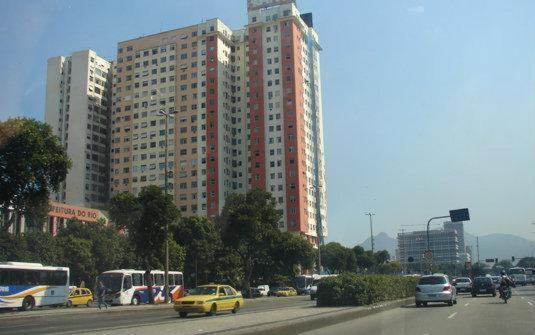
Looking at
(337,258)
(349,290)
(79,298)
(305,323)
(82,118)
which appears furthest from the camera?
(82,118)

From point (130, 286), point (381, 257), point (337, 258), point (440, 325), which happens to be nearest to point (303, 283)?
point (337, 258)

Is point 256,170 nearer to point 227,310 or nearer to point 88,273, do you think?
point 88,273

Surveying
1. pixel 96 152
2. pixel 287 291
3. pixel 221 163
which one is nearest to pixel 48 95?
pixel 96 152

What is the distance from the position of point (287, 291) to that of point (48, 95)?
8741 cm

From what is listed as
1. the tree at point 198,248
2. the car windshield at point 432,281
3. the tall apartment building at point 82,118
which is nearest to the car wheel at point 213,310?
the car windshield at point 432,281

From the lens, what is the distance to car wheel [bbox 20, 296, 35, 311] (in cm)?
3384

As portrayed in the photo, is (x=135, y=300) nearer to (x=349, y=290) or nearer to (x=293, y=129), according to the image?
(x=349, y=290)

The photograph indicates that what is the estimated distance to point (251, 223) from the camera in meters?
56.7

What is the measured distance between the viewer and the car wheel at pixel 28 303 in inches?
1332

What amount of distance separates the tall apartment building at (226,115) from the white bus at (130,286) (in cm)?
6211

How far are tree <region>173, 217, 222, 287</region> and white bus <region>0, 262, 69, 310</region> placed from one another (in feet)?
102

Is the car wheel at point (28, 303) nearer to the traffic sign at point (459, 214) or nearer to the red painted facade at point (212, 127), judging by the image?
the traffic sign at point (459, 214)

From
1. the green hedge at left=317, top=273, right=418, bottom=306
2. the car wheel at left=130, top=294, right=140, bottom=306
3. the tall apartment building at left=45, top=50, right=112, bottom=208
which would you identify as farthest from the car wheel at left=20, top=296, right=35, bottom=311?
the tall apartment building at left=45, top=50, right=112, bottom=208

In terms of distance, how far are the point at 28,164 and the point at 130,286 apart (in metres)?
12.5
